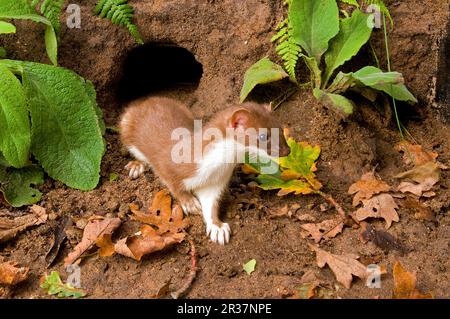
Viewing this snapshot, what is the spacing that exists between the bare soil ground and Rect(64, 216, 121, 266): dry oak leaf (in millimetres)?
74

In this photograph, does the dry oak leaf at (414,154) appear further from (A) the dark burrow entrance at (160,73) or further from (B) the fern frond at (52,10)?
(B) the fern frond at (52,10)

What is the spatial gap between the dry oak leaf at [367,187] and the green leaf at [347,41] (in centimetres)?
89

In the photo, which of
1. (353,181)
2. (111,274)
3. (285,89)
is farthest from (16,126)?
(353,181)

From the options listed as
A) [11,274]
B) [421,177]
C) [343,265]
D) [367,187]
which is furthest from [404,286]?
[11,274]

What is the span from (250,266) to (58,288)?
1.26 m

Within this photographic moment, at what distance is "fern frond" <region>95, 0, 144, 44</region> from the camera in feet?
17.1

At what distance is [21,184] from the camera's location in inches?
189

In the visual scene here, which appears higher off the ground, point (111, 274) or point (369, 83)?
point (369, 83)

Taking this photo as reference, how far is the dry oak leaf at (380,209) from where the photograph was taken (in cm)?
450

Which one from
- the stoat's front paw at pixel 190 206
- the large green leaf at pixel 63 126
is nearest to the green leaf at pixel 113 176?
the large green leaf at pixel 63 126

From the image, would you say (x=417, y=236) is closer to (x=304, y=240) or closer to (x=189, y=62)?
(x=304, y=240)

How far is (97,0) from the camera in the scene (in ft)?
17.6

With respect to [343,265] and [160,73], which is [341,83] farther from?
[160,73]

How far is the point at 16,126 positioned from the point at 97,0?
58.5 inches
